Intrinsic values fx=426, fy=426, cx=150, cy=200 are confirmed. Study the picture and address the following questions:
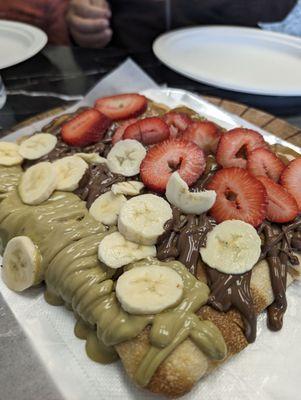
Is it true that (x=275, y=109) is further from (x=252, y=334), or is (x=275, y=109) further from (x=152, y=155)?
(x=252, y=334)

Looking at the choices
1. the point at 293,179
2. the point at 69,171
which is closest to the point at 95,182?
the point at 69,171

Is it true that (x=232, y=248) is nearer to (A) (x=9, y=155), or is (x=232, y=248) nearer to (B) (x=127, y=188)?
(B) (x=127, y=188)

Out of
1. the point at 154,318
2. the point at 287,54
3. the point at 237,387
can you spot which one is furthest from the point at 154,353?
the point at 287,54

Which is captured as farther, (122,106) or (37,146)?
(122,106)

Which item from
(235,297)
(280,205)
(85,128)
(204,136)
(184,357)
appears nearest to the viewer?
(184,357)

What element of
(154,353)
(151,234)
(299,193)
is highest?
(299,193)

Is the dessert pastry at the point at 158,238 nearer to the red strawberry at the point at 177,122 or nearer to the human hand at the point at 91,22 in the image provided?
the red strawberry at the point at 177,122
